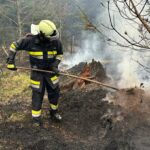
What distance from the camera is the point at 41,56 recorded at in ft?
23.2

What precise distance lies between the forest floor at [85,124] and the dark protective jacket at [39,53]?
88 centimetres

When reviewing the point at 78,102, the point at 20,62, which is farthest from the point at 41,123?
the point at 20,62

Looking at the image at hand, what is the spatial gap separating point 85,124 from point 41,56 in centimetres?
167

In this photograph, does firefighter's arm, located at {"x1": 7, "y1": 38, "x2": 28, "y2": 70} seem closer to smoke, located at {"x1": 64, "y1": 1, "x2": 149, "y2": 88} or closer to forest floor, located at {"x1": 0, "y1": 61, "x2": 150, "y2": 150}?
forest floor, located at {"x1": 0, "y1": 61, "x2": 150, "y2": 150}

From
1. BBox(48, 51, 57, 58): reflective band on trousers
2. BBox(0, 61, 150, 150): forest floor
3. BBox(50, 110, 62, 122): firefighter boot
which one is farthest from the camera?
BBox(50, 110, 62, 122): firefighter boot

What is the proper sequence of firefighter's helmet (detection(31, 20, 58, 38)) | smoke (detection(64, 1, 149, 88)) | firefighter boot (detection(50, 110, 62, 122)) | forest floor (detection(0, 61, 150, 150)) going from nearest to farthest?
forest floor (detection(0, 61, 150, 150)) < firefighter's helmet (detection(31, 20, 58, 38)) < firefighter boot (detection(50, 110, 62, 122)) < smoke (detection(64, 1, 149, 88))

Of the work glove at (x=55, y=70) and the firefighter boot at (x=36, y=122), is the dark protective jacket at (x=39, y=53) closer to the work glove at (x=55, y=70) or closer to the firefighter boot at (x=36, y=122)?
the work glove at (x=55, y=70)

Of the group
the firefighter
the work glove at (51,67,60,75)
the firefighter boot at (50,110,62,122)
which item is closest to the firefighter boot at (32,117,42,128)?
the firefighter

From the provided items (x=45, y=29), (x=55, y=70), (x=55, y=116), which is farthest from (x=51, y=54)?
(x=55, y=116)

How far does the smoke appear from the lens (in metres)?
9.97

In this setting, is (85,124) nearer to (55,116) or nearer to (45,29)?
(55,116)

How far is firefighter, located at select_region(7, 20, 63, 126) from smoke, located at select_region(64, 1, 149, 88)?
105 cm

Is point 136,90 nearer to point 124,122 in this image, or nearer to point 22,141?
point 124,122

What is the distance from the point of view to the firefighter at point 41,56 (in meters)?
6.89
